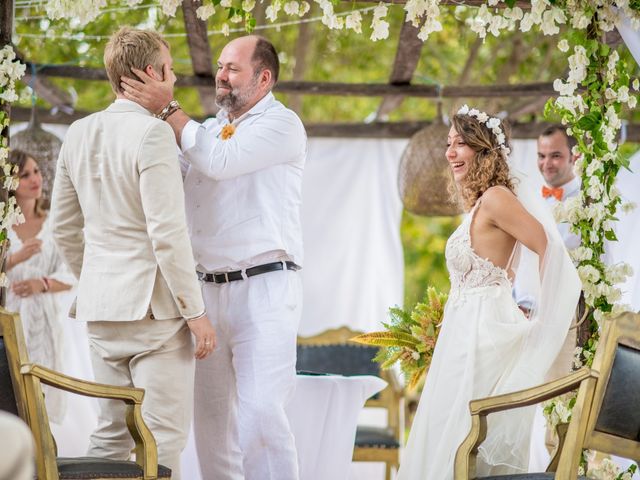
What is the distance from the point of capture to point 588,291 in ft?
14.3

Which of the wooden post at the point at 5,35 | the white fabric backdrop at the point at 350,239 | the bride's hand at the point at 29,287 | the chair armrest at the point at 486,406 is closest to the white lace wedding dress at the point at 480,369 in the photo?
the chair armrest at the point at 486,406

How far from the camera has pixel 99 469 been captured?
349 cm


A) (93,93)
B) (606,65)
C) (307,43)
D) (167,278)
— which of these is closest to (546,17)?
(606,65)

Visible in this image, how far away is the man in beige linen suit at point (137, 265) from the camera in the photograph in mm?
3729

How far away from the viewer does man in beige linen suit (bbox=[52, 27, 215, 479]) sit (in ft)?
12.2

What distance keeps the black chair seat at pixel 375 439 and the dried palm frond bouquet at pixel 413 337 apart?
1.82 metres

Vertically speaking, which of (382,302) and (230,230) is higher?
(230,230)

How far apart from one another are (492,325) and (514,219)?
47cm

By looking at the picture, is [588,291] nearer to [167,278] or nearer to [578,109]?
[578,109]

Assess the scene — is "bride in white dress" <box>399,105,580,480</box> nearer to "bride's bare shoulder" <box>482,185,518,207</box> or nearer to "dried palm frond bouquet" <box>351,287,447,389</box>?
"bride's bare shoulder" <box>482,185,518,207</box>

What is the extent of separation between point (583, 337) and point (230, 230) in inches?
65.2

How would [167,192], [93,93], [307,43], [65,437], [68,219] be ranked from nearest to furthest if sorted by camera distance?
[167,192]
[68,219]
[65,437]
[307,43]
[93,93]

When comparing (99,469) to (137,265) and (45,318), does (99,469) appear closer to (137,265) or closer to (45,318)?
(137,265)

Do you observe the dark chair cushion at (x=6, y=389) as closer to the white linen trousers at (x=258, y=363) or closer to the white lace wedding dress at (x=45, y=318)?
the white linen trousers at (x=258, y=363)
